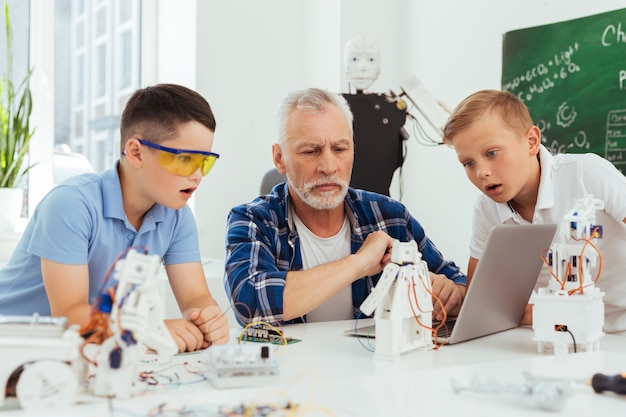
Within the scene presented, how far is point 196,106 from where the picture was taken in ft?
5.53

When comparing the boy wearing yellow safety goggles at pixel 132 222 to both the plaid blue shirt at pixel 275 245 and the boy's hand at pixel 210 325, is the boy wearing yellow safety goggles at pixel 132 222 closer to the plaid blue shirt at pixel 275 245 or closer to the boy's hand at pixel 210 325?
the boy's hand at pixel 210 325

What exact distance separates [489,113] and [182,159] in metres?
0.86

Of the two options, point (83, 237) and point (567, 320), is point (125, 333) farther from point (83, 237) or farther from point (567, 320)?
point (567, 320)

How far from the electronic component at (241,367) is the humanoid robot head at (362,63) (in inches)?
94.3

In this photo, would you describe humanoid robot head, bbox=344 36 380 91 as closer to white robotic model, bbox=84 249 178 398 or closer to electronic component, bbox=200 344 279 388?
electronic component, bbox=200 344 279 388

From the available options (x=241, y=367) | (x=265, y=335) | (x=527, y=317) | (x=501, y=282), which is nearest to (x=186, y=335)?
(x=265, y=335)

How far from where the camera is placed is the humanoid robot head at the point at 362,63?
11.3 feet

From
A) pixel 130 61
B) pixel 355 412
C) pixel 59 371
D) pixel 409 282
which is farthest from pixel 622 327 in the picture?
pixel 130 61

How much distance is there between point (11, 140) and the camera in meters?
3.56

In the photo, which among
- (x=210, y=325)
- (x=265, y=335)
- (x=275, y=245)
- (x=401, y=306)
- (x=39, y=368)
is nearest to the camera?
(x=39, y=368)

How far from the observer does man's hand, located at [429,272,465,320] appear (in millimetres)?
1881

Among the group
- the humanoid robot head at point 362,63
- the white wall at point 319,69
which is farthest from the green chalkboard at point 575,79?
the humanoid robot head at point 362,63

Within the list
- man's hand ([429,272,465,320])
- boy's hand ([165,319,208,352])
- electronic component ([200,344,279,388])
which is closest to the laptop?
man's hand ([429,272,465,320])

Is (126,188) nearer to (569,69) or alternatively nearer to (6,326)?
(6,326)
